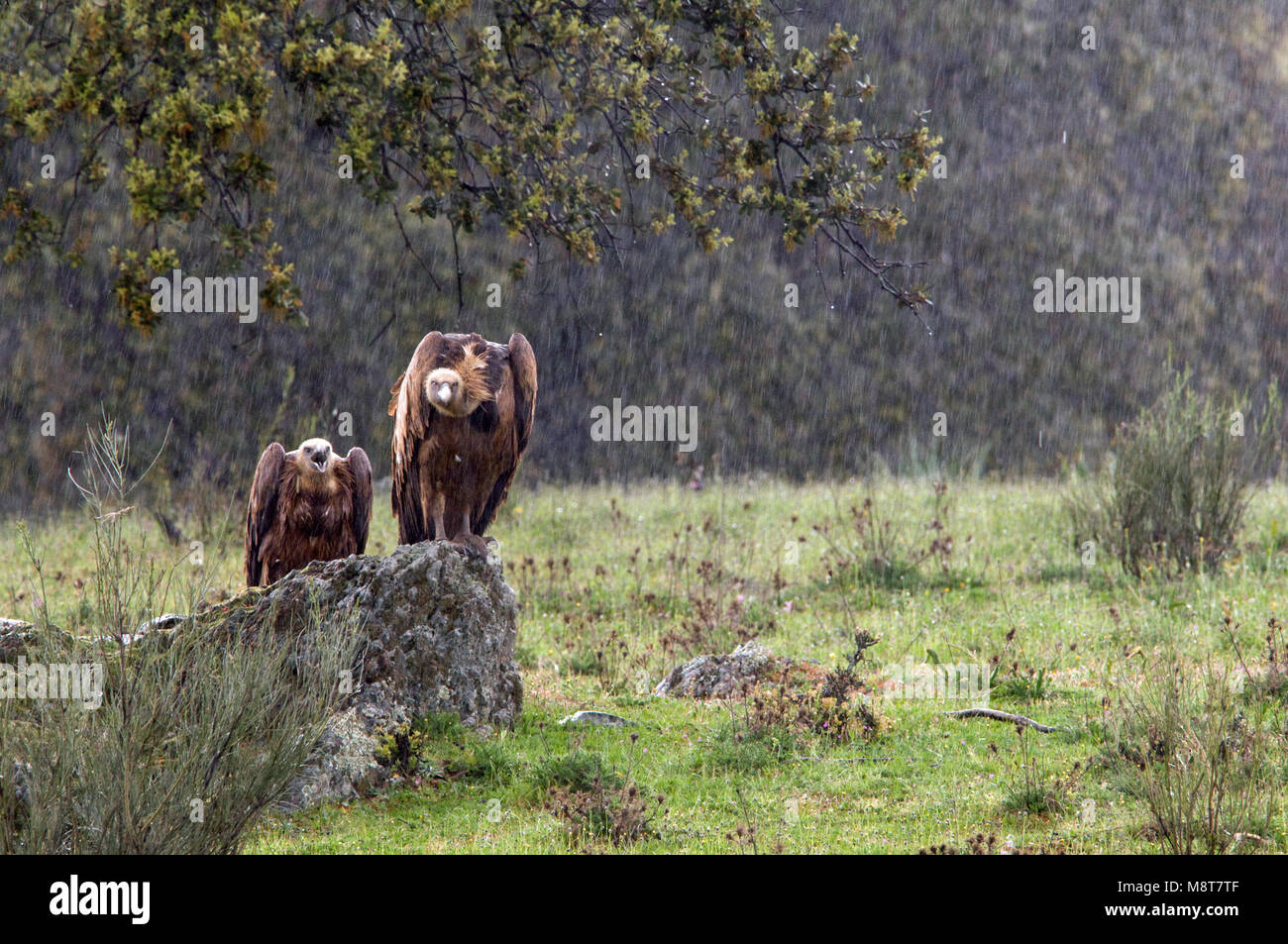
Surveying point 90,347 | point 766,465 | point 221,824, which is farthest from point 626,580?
point 766,465

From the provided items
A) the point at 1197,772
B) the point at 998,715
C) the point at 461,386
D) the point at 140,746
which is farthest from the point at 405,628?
the point at 1197,772

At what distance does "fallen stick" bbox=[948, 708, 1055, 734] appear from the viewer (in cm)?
635

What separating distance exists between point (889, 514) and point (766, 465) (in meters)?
10.9

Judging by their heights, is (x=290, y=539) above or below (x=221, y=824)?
above

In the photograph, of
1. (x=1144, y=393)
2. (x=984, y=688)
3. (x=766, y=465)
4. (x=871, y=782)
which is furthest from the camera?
(x=1144, y=393)

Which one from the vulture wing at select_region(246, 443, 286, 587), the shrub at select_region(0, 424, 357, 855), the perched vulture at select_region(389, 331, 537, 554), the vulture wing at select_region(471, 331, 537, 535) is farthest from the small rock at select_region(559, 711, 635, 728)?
the shrub at select_region(0, 424, 357, 855)

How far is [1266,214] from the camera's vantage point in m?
29.3

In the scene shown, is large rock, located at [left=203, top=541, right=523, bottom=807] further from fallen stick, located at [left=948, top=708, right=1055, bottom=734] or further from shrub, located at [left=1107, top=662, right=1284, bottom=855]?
shrub, located at [left=1107, top=662, right=1284, bottom=855]

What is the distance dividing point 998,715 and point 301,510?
378 centimetres

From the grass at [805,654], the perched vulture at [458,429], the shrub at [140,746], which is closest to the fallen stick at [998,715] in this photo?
the grass at [805,654]

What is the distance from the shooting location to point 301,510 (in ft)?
21.6

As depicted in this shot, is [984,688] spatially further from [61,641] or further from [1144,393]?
[1144,393]

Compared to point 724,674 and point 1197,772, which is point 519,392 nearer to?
point 724,674
